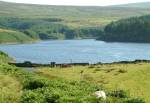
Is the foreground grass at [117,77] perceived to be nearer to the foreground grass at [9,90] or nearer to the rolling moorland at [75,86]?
the rolling moorland at [75,86]

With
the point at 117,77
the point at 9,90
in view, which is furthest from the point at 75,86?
the point at 117,77

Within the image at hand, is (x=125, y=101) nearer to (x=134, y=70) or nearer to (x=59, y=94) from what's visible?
(x=59, y=94)

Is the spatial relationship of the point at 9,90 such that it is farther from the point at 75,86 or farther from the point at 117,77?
the point at 117,77

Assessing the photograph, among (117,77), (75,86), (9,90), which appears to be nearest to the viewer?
(9,90)

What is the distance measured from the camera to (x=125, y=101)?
167ft

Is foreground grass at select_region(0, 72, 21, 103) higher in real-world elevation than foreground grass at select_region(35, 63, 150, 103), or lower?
higher

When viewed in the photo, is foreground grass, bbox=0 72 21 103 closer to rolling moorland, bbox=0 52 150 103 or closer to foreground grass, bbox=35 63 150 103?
rolling moorland, bbox=0 52 150 103

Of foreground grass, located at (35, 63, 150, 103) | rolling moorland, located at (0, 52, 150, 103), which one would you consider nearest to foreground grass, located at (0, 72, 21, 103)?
rolling moorland, located at (0, 52, 150, 103)

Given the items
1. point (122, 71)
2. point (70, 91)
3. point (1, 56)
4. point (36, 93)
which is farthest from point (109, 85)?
point (1, 56)

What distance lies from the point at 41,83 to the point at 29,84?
5.34 feet

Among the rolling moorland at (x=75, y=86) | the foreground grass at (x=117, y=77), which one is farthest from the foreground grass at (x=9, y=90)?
the foreground grass at (x=117, y=77)

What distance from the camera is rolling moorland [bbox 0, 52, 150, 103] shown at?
49.6m

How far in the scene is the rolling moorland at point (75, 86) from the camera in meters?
49.6

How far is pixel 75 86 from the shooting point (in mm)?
64750
